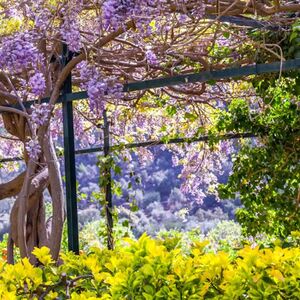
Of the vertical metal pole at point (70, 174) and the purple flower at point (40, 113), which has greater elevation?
the purple flower at point (40, 113)

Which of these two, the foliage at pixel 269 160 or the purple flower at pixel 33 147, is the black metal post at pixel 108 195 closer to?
the foliage at pixel 269 160

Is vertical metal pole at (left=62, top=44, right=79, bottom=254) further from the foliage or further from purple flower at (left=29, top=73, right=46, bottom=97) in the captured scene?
the foliage

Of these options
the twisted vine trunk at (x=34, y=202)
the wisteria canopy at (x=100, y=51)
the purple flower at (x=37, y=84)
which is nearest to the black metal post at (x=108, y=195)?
A: the wisteria canopy at (x=100, y=51)

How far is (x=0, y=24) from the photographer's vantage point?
4.33m

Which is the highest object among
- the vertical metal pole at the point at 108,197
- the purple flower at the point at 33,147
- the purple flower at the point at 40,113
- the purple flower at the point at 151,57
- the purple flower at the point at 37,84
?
the purple flower at the point at 151,57

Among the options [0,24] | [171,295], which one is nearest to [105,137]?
[0,24]

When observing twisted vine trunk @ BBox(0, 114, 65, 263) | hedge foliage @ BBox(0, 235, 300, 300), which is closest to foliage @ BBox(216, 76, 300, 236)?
twisted vine trunk @ BBox(0, 114, 65, 263)

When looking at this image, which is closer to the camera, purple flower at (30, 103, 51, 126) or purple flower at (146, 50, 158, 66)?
purple flower at (30, 103, 51, 126)

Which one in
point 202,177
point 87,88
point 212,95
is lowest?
point 202,177

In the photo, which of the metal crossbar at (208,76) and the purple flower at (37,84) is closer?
the metal crossbar at (208,76)

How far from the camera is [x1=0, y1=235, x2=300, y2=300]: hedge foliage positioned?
1979 millimetres

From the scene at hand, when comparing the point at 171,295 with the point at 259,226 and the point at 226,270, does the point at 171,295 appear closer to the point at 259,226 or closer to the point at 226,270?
the point at 226,270

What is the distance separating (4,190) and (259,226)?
5.38 feet

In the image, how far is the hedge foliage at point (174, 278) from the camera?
1979mm
